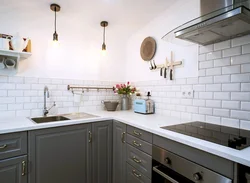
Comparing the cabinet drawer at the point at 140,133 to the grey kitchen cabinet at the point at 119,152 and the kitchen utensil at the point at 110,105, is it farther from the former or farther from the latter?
the kitchen utensil at the point at 110,105

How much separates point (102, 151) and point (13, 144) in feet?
2.92

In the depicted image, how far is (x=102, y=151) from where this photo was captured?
6.02ft

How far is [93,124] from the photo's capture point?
5.82 ft

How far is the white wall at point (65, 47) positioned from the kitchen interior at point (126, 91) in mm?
12

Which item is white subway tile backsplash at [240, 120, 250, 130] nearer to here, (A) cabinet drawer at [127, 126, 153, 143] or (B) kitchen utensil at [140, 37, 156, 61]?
(A) cabinet drawer at [127, 126, 153, 143]

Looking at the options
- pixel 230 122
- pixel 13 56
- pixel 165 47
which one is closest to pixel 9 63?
pixel 13 56

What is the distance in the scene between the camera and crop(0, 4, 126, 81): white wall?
1845 millimetres

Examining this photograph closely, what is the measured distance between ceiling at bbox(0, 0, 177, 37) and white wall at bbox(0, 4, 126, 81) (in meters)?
0.01

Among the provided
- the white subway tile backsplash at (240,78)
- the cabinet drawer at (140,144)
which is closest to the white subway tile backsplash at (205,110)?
the white subway tile backsplash at (240,78)

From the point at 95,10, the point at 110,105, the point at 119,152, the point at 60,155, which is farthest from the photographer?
the point at 110,105

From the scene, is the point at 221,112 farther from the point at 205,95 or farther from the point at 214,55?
the point at 214,55

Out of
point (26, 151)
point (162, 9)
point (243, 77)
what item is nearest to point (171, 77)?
point (243, 77)

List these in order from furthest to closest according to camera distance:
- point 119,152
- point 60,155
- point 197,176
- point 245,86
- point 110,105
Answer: point 110,105
point 119,152
point 60,155
point 245,86
point 197,176

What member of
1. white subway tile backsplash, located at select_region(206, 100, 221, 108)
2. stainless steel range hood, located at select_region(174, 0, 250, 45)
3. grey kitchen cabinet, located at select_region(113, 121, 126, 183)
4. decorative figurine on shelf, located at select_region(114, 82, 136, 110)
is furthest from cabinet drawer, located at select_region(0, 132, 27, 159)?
white subway tile backsplash, located at select_region(206, 100, 221, 108)
